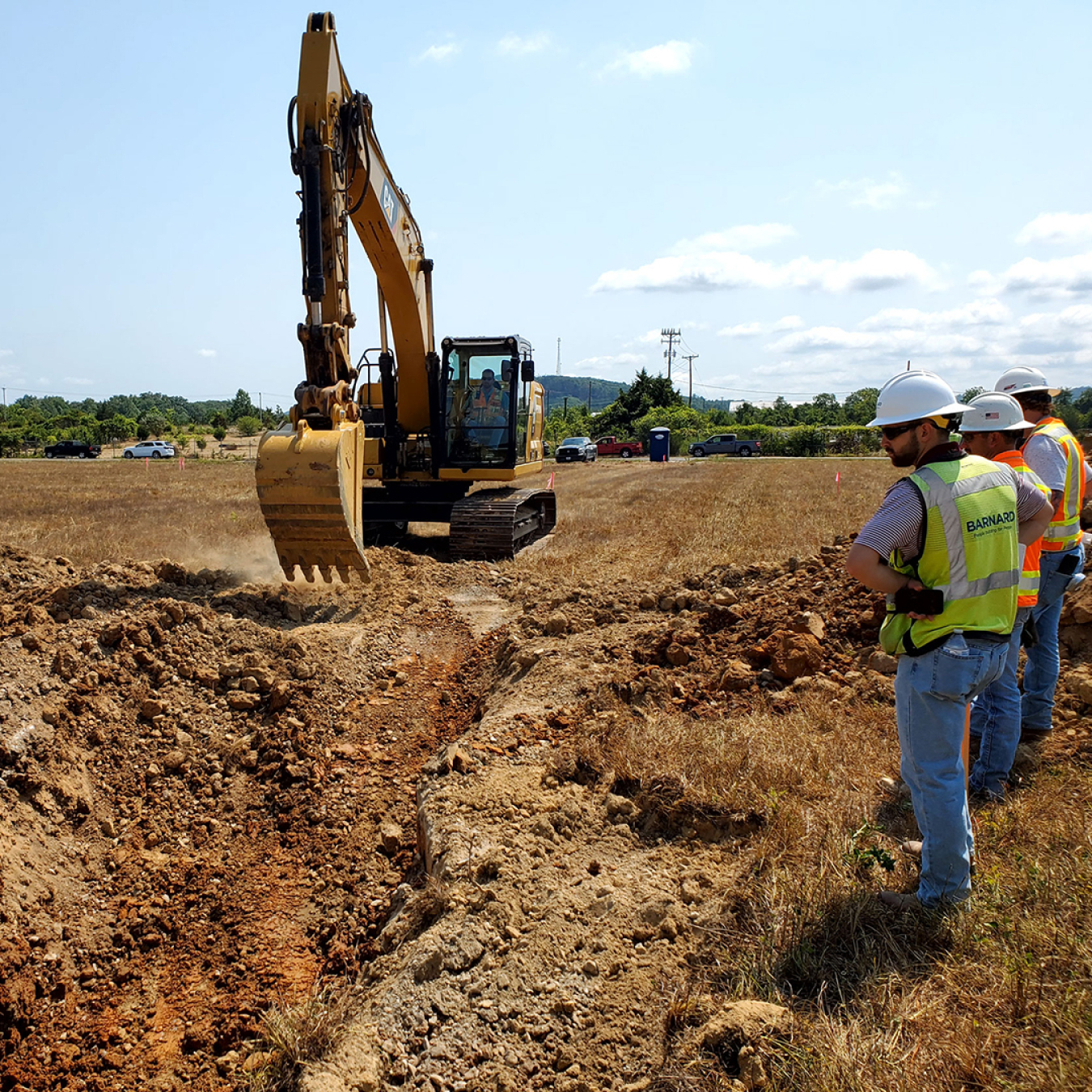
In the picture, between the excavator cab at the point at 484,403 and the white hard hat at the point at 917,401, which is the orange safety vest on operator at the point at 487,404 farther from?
the white hard hat at the point at 917,401

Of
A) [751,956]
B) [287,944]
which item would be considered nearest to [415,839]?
[287,944]

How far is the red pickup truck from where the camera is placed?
174 feet

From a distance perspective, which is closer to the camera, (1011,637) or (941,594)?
(941,594)

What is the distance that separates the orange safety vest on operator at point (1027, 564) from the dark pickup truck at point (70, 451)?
55.2 m

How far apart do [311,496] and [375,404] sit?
5.10 meters

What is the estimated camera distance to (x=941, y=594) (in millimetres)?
3055

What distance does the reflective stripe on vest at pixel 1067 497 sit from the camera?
4.48 meters

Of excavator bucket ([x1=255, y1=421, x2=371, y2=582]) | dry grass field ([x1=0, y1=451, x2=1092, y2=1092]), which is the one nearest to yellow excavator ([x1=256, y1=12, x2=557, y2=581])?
excavator bucket ([x1=255, y1=421, x2=371, y2=582])

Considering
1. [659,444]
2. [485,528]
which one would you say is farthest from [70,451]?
[485,528]

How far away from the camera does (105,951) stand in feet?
12.9

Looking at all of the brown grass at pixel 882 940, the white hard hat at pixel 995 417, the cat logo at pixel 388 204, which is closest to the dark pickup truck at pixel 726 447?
the cat logo at pixel 388 204

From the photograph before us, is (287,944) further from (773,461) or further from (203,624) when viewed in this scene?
(773,461)

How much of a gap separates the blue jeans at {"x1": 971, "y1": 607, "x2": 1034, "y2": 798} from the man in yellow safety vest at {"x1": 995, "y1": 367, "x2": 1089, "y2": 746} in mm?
564

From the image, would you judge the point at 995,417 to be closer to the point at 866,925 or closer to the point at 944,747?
the point at 944,747
